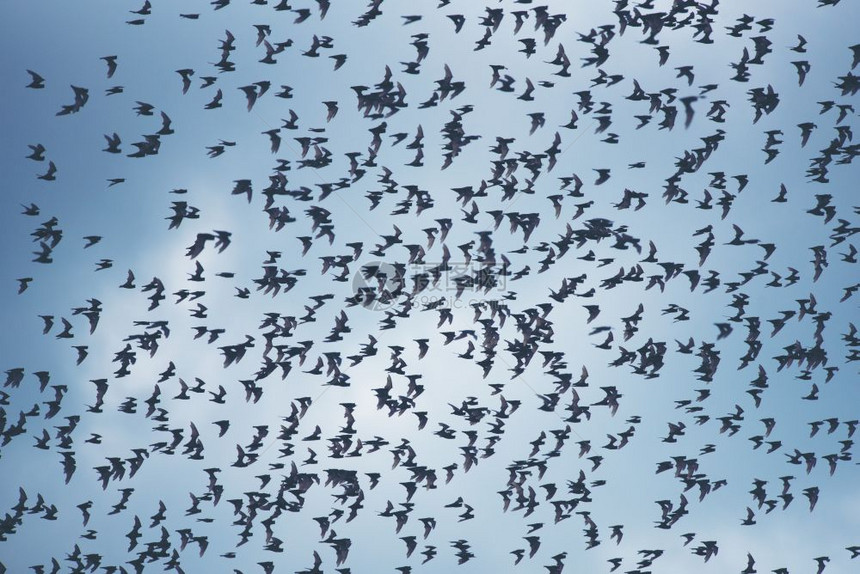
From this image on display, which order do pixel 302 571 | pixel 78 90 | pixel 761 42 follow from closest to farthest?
pixel 78 90 → pixel 761 42 → pixel 302 571

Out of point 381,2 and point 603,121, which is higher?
point 381,2

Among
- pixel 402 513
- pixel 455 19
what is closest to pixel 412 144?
pixel 455 19

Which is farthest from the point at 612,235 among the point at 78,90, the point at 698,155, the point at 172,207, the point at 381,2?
the point at 78,90

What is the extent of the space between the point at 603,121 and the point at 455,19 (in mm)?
13392

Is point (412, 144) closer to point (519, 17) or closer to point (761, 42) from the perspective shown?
point (519, 17)

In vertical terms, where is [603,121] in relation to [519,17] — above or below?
below

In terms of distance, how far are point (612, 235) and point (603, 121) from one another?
8.52 metres

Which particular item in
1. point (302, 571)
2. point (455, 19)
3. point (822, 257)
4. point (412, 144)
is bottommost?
point (302, 571)

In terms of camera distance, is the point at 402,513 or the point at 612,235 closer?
the point at 612,235

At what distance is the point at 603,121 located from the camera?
254 ft

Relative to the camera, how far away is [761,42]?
74938mm

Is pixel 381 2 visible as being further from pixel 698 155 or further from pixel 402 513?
pixel 402 513

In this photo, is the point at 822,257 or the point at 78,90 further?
the point at 822,257

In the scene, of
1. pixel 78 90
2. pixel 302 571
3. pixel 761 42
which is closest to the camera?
pixel 78 90
